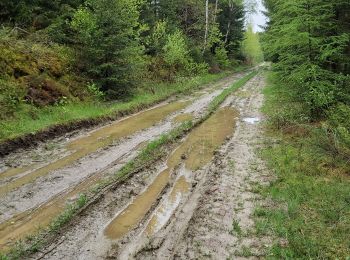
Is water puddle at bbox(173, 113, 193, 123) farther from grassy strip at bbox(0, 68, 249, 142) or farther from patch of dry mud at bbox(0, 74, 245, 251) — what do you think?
patch of dry mud at bbox(0, 74, 245, 251)

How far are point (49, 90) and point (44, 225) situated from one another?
10.4 m

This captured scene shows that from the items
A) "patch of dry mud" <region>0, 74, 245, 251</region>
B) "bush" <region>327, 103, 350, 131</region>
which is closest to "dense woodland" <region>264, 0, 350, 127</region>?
"bush" <region>327, 103, 350, 131</region>

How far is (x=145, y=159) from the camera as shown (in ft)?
33.9

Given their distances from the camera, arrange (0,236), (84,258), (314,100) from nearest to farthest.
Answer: (84,258) < (0,236) < (314,100)

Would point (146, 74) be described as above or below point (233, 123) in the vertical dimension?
above

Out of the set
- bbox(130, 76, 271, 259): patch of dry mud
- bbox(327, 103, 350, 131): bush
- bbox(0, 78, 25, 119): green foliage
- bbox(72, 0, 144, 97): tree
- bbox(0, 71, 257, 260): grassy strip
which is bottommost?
bbox(130, 76, 271, 259): patch of dry mud

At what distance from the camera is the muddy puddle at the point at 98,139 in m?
8.99

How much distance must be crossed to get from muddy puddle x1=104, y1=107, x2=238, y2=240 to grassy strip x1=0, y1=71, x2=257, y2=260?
413 millimetres

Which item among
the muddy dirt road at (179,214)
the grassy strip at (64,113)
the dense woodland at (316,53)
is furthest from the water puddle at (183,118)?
the dense woodland at (316,53)

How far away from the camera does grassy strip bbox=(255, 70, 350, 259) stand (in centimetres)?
579

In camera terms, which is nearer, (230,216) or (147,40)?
(230,216)

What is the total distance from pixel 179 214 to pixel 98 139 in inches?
249

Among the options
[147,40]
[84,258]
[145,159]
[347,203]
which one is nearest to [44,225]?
[84,258]

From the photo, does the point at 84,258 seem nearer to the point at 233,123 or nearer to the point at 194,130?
the point at 194,130
